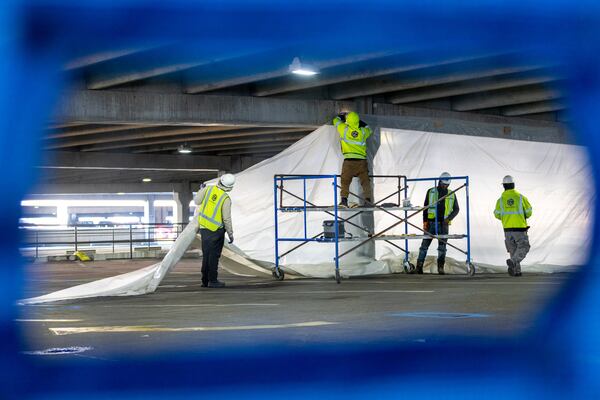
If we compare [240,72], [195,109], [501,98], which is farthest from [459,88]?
[195,109]

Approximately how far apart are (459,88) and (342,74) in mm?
2545

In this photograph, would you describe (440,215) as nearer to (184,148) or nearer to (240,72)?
(240,72)

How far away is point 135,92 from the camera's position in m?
17.1

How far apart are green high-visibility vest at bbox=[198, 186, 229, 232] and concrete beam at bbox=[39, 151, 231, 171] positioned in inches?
486

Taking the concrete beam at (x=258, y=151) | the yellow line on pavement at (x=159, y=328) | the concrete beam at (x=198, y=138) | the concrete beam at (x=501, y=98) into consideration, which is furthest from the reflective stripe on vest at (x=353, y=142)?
the concrete beam at (x=258, y=151)

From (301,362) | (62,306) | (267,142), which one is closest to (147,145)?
(267,142)

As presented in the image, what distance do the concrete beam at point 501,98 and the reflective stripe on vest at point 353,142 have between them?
12.6 ft

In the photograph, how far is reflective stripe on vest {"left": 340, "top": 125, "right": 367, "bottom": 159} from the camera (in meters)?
14.8

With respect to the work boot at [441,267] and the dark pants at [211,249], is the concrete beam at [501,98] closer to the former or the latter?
the work boot at [441,267]

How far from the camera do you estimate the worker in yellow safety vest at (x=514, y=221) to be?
49.4 ft

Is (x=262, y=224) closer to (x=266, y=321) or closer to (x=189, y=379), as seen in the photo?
(x=266, y=321)

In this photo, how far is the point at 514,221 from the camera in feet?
50.0

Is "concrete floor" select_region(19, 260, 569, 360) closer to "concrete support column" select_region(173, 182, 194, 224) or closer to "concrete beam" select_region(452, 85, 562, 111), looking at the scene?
"concrete beam" select_region(452, 85, 562, 111)

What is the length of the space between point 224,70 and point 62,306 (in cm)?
559
